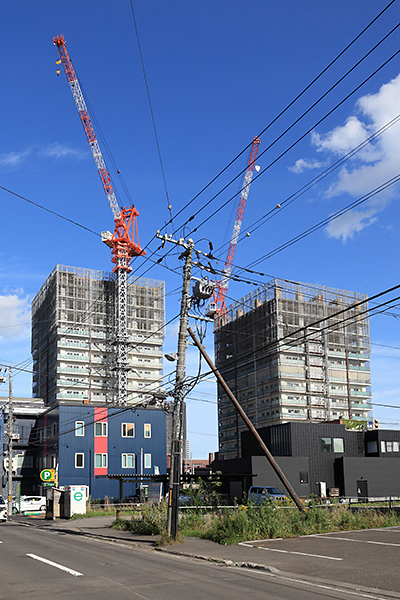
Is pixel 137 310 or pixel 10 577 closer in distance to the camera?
pixel 10 577

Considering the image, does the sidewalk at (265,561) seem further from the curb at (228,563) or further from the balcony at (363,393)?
the balcony at (363,393)

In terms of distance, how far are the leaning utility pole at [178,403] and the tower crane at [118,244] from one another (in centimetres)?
10220

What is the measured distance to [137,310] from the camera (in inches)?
5763

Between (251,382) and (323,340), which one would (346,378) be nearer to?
(323,340)

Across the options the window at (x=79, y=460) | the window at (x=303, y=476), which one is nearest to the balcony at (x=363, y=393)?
the window at (x=303, y=476)

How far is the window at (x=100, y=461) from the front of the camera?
59750 mm

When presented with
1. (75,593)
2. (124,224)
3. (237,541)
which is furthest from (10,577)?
(124,224)

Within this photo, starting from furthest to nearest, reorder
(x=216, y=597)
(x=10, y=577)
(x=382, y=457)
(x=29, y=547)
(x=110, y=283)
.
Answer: (x=110, y=283) < (x=382, y=457) < (x=29, y=547) < (x=10, y=577) < (x=216, y=597)

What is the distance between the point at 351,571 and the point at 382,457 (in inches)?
1864

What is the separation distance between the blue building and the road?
140 feet

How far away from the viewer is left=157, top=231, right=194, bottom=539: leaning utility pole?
20766 mm

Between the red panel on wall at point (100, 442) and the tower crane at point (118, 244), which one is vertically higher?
the tower crane at point (118, 244)

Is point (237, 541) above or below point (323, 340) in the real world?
below

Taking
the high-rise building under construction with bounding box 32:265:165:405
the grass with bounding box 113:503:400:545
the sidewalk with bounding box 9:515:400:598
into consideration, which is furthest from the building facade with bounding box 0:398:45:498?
the sidewalk with bounding box 9:515:400:598
